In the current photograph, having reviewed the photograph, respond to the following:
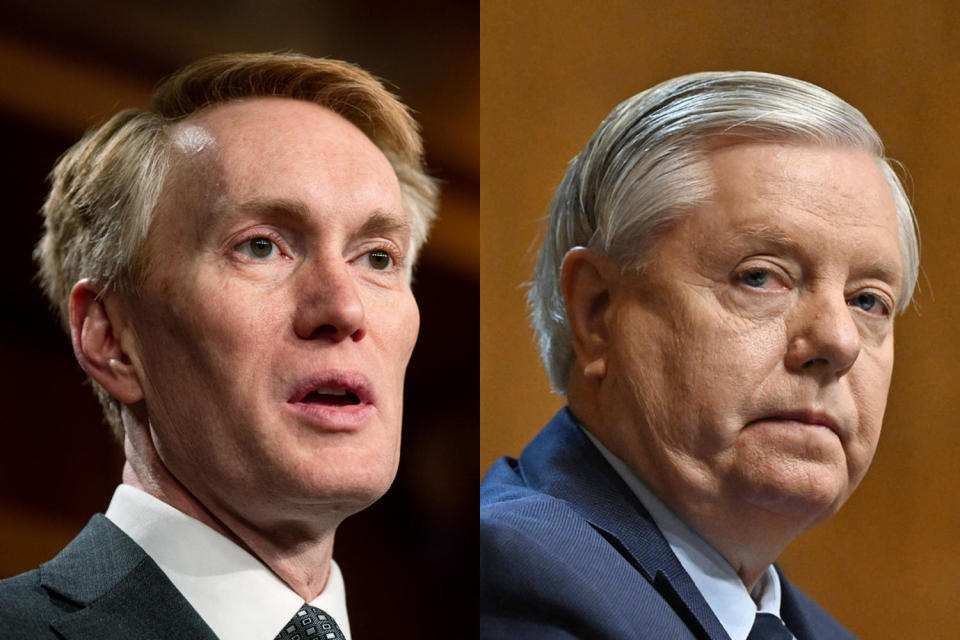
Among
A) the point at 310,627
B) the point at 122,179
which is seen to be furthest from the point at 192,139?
the point at 310,627

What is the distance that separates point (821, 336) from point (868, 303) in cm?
14

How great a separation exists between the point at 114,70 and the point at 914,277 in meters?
1.35

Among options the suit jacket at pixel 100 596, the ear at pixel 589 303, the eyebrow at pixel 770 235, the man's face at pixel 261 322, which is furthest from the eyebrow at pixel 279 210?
the eyebrow at pixel 770 235

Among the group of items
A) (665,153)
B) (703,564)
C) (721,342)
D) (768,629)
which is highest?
(665,153)

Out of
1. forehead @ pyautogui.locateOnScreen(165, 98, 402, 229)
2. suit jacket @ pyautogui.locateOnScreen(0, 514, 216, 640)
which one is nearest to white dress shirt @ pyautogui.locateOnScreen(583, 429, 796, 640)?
forehead @ pyautogui.locateOnScreen(165, 98, 402, 229)

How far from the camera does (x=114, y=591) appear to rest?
1502 millimetres

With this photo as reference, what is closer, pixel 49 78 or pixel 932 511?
pixel 49 78

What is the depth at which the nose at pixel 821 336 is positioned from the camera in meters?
1.99

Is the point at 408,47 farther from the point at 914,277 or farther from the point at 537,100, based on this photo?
the point at 914,277

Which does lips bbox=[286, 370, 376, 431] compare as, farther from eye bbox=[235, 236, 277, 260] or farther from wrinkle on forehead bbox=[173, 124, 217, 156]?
wrinkle on forehead bbox=[173, 124, 217, 156]

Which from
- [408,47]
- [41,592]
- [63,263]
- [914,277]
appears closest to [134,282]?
[63,263]

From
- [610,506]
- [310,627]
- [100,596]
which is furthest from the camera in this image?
[610,506]

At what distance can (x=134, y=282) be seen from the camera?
60.7 inches

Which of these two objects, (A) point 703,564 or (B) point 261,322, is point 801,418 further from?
(B) point 261,322
